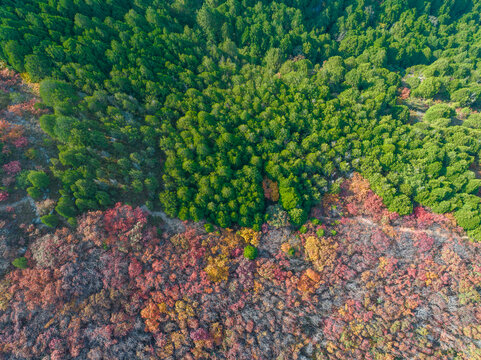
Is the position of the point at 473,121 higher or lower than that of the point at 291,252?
higher

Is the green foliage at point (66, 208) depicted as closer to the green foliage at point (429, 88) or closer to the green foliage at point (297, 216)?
the green foliage at point (297, 216)

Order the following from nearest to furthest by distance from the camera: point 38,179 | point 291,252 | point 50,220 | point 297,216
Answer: point 50,220
point 38,179
point 291,252
point 297,216

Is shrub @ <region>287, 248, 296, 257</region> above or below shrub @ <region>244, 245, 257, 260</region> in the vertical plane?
below

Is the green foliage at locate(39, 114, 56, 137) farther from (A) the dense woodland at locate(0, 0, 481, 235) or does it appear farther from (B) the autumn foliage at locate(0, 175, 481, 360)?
(B) the autumn foliage at locate(0, 175, 481, 360)

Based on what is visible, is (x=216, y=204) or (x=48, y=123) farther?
(x=216, y=204)

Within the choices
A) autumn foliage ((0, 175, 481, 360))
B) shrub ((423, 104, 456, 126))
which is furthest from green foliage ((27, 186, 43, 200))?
shrub ((423, 104, 456, 126))

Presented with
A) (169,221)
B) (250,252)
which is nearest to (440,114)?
(250,252)

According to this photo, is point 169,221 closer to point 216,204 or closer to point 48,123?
point 216,204
